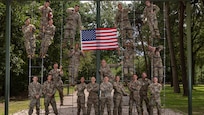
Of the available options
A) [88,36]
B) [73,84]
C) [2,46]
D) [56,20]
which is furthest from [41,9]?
[2,46]

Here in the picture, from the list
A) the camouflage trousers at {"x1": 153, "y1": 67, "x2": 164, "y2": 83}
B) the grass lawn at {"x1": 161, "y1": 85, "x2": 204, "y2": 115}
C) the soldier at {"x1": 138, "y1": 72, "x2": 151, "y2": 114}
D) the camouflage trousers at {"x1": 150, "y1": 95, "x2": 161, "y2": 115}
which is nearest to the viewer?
the camouflage trousers at {"x1": 150, "y1": 95, "x2": 161, "y2": 115}

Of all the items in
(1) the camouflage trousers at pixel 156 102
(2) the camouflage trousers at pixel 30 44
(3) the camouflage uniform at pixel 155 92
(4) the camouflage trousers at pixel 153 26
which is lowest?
(1) the camouflage trousers at pixel 156 102

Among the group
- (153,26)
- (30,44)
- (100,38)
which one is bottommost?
(30,44)

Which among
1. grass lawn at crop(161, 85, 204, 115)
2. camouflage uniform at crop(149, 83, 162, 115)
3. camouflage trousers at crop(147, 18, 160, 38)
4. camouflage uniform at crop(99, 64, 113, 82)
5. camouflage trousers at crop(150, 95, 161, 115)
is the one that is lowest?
grass lawn at crop(161, 85, 204, 115)

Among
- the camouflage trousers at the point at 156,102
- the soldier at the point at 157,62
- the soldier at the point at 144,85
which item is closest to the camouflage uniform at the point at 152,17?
the soldier at the point at 157,62

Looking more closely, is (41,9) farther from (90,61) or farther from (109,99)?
(90,61)

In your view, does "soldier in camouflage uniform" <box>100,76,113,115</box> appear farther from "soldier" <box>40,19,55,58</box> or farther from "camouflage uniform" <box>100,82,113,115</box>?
"soldier" <box>40,19,55,58</box>

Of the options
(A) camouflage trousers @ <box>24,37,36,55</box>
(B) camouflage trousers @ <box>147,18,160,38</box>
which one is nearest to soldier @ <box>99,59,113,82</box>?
(B) camouflage trousers @ <box>147,18,160,38</box>

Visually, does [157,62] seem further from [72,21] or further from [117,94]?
[72,21]

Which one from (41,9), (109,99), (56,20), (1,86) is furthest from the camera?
(1,86)

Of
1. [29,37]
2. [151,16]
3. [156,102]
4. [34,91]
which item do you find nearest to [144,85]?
[156,102]

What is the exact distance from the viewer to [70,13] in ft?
34.1

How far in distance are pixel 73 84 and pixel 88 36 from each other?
1602mm

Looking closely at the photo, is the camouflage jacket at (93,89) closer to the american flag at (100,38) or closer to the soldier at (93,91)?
the soldier at (93,91)
